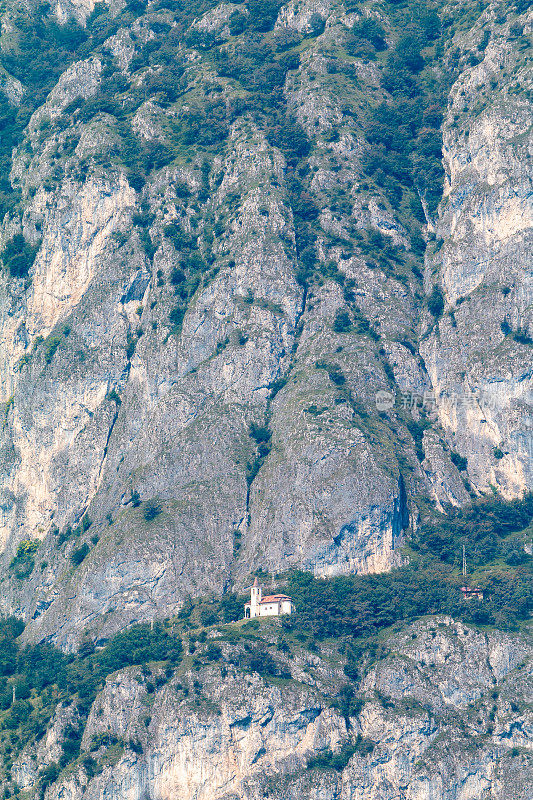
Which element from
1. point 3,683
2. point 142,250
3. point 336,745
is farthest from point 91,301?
point 336,745

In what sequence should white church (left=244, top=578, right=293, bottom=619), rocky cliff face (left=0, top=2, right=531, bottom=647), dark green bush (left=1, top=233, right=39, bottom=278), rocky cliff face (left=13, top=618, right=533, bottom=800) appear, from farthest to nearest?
dark green bush (left=1, top=233, right=39, bottom=278), rocky cliff face (left=0, top=2, right=531, bottom=647), white church (left=244, top=578, right=293, bottom=619), rocky cliff face (left=13, top=618, right=533, bottom=800)

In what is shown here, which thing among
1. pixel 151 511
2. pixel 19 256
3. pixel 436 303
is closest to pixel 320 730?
pixel 151 511

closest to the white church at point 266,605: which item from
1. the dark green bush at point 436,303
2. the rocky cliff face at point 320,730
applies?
the rocky cliff face at point 320,730

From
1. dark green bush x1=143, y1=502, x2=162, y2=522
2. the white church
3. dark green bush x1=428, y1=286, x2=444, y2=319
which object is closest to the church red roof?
the white church

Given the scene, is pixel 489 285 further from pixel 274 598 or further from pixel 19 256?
pixel 19 256

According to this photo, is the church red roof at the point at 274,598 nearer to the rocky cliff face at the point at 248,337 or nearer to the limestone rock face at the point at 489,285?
the rocky cliff face at the point at 248,337

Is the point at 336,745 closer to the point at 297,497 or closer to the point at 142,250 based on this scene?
the point at 297,497

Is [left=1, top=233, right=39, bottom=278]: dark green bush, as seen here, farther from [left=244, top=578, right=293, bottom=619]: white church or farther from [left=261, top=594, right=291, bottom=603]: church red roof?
[left=261, top=594, right=291, bottom=603]: church red roof
